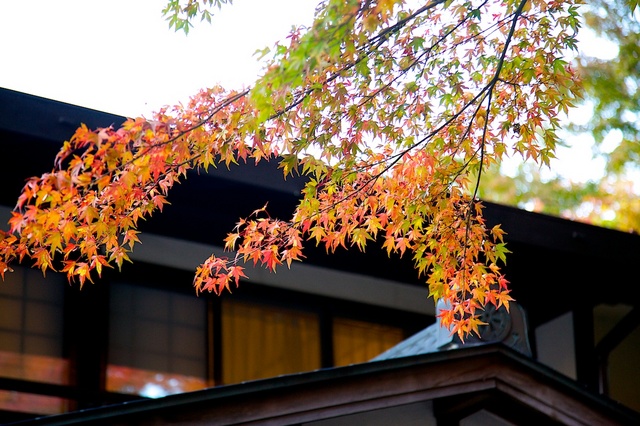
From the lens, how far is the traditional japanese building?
8.40m

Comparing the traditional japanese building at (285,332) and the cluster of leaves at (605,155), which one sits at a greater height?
the cluster of leaves at (605,155)

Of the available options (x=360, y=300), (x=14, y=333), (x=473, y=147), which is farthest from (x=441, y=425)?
(x=14, y=333)

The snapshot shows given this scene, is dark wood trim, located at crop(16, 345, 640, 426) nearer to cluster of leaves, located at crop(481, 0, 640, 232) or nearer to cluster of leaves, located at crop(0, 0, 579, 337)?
cluster of leaves, located at crop(0, 0, 579, 337)

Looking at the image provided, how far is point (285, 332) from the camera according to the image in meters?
11.7

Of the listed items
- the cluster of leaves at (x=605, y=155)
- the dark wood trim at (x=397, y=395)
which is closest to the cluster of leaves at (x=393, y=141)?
the dark wood trim at (x=397, y=395)

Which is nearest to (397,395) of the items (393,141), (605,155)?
(393,141)

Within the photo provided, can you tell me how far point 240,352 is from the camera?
11.2 meters

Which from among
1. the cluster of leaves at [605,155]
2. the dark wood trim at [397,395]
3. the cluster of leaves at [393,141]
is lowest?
the dark wood trim at [397,395]

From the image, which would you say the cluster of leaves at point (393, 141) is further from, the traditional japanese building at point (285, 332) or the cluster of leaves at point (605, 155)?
the cluster of leaves at point (605, 155)

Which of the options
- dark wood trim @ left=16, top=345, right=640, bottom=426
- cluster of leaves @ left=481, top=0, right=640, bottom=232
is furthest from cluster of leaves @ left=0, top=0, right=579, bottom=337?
cluster of leaves @ left=481, top=0, right=640, bottom=232

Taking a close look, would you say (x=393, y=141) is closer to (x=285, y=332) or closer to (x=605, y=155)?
(x=285, y=332)

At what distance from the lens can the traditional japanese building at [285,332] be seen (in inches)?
331

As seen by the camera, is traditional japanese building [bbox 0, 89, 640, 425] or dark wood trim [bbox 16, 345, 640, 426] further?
traditional japanese building [bbox 0, 89, 640, 425]

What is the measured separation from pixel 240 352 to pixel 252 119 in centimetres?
497
